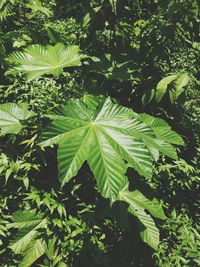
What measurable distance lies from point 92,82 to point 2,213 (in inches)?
42.1

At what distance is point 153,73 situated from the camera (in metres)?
3.11

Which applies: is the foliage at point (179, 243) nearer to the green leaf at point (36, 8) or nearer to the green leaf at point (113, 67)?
the green leaf at point (113, 67)

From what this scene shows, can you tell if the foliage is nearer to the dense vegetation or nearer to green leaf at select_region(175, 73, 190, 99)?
the dense vegetation

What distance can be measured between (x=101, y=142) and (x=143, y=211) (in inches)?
29.6

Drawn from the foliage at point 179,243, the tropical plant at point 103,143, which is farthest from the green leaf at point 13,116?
the foliage at point 179,243

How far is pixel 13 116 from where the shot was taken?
2.22 m

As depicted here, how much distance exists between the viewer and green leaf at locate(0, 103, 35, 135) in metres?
2.11

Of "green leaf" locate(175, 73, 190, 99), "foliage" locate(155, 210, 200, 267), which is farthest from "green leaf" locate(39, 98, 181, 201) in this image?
"foliage" locate(155, 210, 200, 267)

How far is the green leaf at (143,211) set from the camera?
2080 mm

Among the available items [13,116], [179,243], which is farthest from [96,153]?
[179,243]

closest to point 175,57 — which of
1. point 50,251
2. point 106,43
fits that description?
point 106,43

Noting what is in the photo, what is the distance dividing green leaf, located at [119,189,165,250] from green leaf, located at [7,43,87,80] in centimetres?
87

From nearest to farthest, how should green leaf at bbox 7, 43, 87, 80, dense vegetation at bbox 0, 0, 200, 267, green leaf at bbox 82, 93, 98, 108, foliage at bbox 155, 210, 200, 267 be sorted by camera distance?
dense vegetation at bbox 0, 0, 200, 267 → green leaf at bbox 7, 43, 87, 80 → green leaf at bbox 82, 93, 98, 108 → foliage at bbox 155, 210, 200, 267

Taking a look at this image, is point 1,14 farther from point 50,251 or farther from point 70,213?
point 50,251
